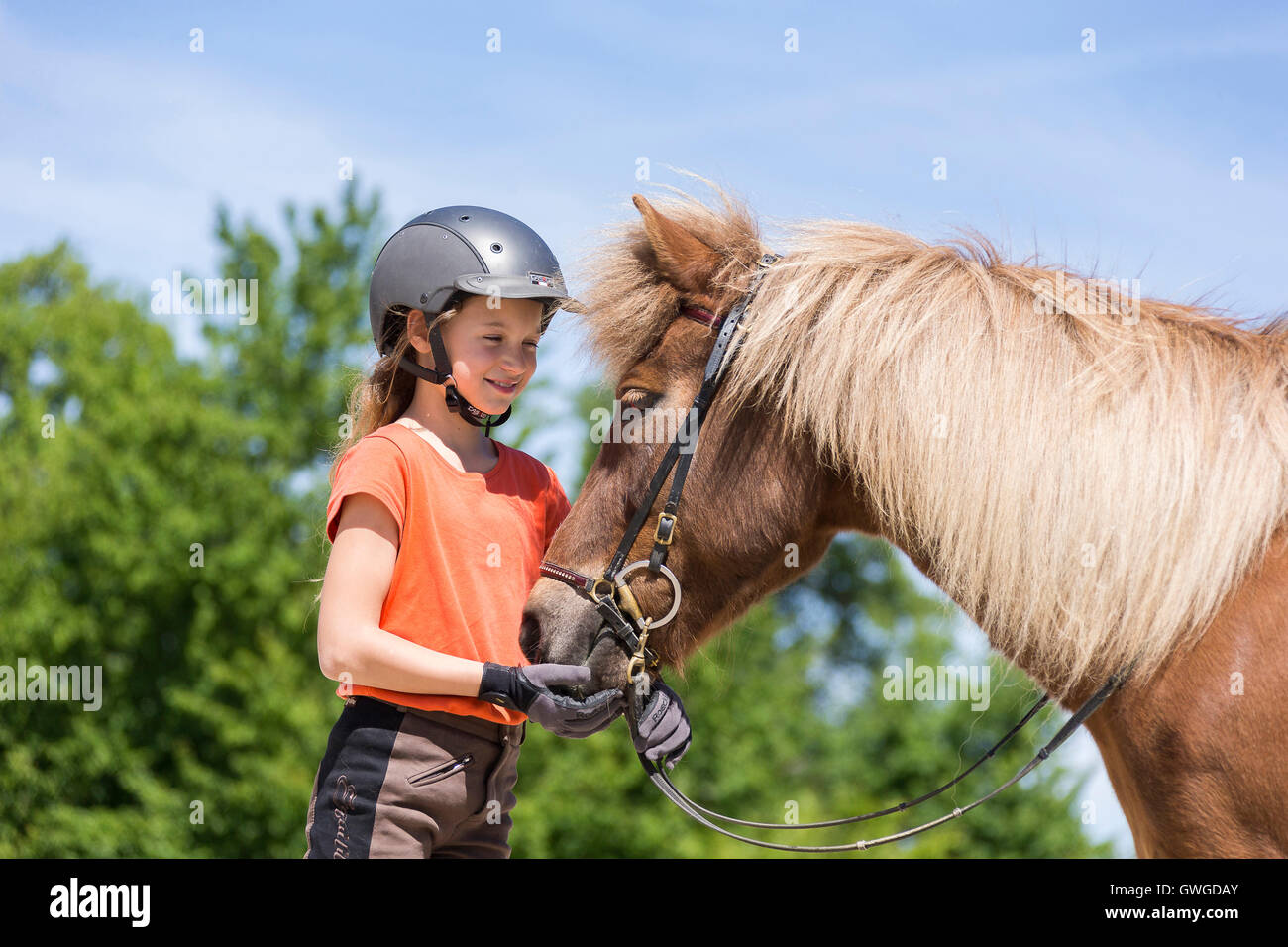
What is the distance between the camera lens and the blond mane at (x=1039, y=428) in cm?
227

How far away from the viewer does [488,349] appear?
2818 mm

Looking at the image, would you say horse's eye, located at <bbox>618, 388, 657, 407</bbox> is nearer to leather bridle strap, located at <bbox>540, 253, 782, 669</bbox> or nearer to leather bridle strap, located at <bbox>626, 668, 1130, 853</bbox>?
leather bridle strap, located at <bbox>540, 253, 782, 669</bbox>

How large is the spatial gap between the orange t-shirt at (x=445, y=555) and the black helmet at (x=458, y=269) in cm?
23

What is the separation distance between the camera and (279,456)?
19.7 m

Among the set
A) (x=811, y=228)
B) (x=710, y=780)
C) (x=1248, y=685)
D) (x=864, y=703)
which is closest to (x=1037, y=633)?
(x=1248, y=685)

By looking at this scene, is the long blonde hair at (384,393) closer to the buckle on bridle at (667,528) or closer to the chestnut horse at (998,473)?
the chestnut horse at (998,473)

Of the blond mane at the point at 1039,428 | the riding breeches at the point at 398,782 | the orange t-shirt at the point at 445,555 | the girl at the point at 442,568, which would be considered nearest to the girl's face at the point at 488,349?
the girl at the point at 442,568

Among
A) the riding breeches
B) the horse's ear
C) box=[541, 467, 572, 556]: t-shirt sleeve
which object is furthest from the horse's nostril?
the horse's ear

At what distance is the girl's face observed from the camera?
2.80m

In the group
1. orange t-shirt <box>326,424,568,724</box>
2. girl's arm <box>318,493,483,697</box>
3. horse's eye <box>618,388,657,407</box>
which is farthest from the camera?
horse's eye <box>618,388,657,407</box>

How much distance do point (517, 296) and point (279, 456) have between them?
59.7 feet
